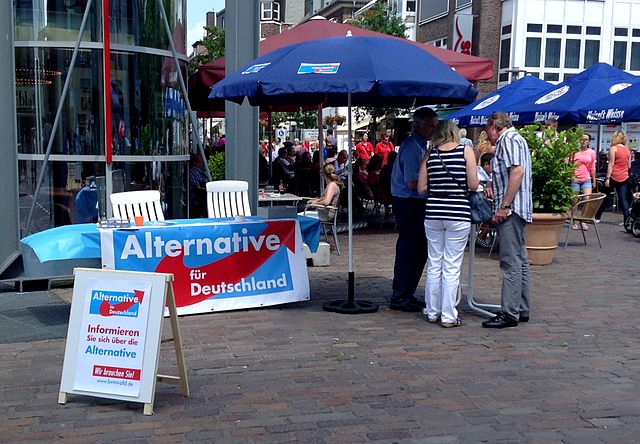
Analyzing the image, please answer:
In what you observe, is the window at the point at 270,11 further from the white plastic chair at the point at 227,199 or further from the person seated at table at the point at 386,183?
the white plastic chair at the point at 227,199

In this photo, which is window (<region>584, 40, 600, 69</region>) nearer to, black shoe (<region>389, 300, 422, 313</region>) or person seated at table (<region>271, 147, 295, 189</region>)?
person seated at table (<region>271, 147, 295, 189</region>)

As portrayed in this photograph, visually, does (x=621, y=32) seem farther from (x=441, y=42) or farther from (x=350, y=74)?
(x=350, y=74)

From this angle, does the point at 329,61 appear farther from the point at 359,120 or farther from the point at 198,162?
the point at 359,120

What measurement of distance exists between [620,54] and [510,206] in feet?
121

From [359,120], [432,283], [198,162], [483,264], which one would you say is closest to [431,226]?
[432,283]

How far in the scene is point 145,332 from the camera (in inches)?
187

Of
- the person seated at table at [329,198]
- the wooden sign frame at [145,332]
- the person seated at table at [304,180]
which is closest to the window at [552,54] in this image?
the person seated at table at [304,180]

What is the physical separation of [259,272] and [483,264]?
403cm

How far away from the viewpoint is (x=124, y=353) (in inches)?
188

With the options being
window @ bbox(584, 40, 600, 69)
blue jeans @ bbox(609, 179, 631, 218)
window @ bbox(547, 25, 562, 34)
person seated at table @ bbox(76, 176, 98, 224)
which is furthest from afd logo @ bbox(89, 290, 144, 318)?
window @ bbox(584, 40, 600, 69)

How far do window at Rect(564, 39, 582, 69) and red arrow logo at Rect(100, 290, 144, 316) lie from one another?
3840cm

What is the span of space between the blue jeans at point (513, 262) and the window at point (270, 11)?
2587 inches

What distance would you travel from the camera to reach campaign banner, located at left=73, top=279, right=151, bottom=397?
15.6 feet

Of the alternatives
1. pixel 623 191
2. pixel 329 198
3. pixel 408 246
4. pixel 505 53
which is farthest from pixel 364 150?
pixel 505 53
